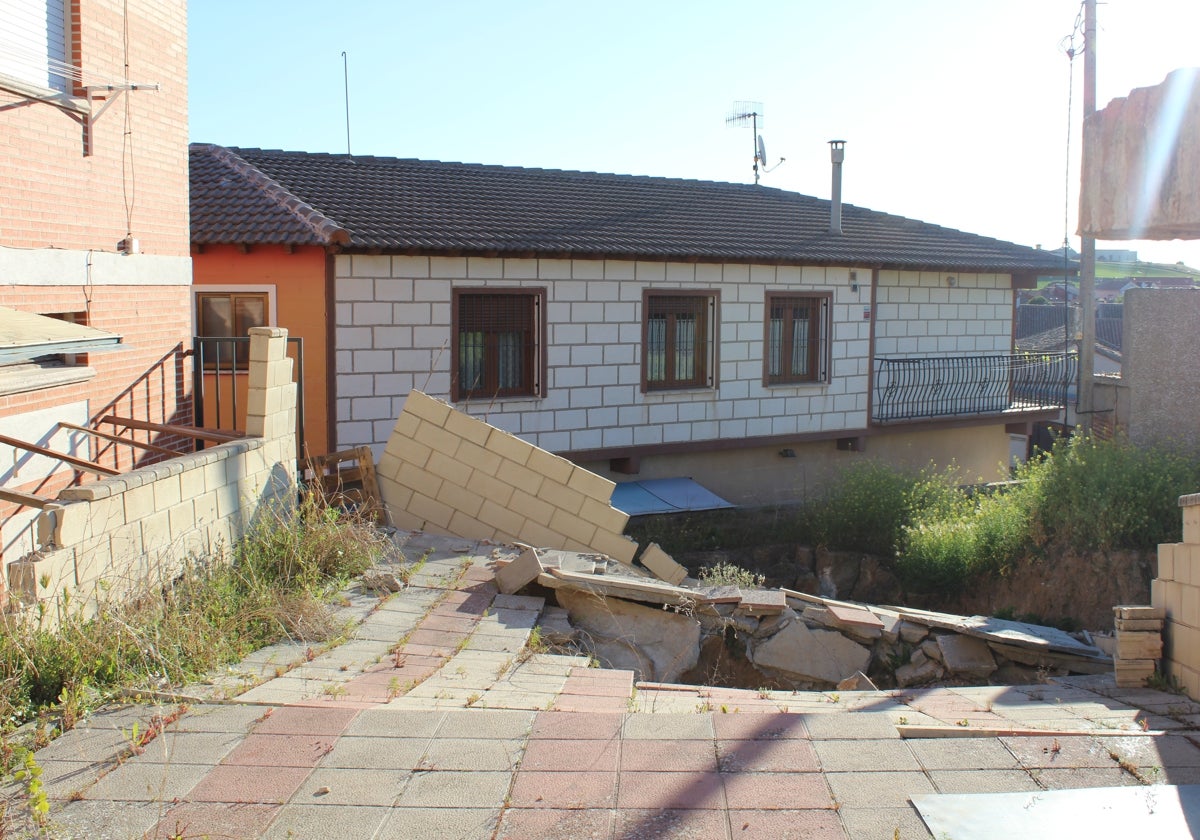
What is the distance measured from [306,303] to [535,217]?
3.73m

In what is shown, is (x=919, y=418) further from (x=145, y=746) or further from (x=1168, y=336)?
(x=145, y=746)

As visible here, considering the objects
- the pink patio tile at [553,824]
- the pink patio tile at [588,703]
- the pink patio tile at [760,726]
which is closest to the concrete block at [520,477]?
the pink patio tile at [588,703]

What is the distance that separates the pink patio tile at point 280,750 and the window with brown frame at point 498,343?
29.7ft

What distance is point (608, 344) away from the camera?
14734mm

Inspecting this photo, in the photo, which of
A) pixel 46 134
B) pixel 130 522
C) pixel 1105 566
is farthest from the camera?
pixel 1105 566

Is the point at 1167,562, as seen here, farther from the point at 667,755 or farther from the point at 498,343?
the point at 498,343

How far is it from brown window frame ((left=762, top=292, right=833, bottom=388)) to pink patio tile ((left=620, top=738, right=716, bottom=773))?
1167 centimetres

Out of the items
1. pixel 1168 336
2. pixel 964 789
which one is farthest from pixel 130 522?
pixel 1168 336

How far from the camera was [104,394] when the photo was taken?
9.16m

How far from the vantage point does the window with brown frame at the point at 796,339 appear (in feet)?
53.7

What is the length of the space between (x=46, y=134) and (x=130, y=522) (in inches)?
144

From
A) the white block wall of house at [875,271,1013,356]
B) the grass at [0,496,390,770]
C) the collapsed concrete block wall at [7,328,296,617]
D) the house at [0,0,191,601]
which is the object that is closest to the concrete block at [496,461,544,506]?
the collapsed concrete block wall at [7,328,296,617]

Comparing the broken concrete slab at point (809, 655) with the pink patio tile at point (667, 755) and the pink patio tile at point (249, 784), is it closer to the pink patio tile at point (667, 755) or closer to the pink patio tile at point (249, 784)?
the pink patio tile at point (667, 755)

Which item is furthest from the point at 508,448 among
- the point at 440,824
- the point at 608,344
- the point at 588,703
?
the point at 440,824
